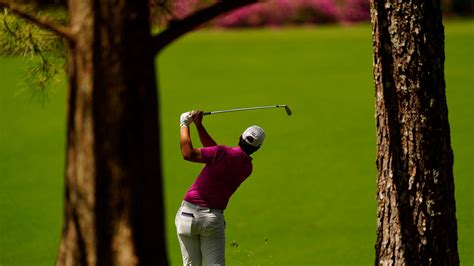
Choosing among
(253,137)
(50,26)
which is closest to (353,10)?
(253,137)

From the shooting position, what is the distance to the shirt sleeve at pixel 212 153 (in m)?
6.86

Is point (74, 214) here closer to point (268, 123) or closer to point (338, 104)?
point (268, 123)

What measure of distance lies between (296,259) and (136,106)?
5289 millimetres

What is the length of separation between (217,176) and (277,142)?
967cm

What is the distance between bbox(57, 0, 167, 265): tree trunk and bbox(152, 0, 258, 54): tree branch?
0.18m

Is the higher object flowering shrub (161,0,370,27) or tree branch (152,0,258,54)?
flowering shrub (161,0,370,27)

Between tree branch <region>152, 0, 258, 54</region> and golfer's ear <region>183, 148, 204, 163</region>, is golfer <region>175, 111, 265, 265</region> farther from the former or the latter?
tree branch <region>152, 0, 258, 54</region>

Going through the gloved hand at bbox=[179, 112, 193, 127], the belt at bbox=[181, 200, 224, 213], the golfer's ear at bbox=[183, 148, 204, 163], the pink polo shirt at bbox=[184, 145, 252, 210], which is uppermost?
the gloved hand at bbox=[179, 112, 193, 127]

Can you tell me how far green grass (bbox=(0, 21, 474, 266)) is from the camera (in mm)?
11305

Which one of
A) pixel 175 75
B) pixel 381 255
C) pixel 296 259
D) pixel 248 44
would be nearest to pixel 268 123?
pixel 175 75

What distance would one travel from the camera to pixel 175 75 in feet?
69.8

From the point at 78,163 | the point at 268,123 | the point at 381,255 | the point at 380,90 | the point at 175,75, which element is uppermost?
the point at 175,75

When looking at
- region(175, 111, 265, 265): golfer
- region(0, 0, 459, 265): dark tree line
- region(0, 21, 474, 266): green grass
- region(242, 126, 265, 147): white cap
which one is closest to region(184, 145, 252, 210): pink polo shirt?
region(175, 111, 265, 265): golfer

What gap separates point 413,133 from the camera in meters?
6.56
